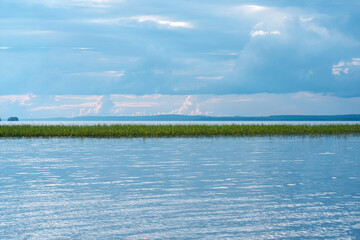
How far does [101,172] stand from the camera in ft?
60.5

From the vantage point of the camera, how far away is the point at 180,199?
12.4m

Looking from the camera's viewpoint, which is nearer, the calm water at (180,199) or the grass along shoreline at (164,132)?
the calm water at (180,199)

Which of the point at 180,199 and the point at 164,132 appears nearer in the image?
the point at 180,199

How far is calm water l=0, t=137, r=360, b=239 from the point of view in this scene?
927 cm

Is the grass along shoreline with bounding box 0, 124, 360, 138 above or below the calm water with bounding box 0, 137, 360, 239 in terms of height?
above

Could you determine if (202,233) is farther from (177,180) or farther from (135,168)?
(135,168)

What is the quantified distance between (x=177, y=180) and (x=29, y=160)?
11025mm

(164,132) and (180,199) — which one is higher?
(164,132)

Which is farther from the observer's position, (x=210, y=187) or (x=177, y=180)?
(x=177, y=180)

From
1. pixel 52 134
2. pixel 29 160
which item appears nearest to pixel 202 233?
pixel 29 160

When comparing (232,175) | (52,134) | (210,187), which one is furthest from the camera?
(52,134)

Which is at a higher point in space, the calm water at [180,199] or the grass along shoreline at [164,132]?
the grass along shoreline at [164,132]

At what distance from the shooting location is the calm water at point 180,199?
9273mm

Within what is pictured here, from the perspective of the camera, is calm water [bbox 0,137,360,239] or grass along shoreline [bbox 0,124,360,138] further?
grass along shoreline [bbox 0,124,360,138]
